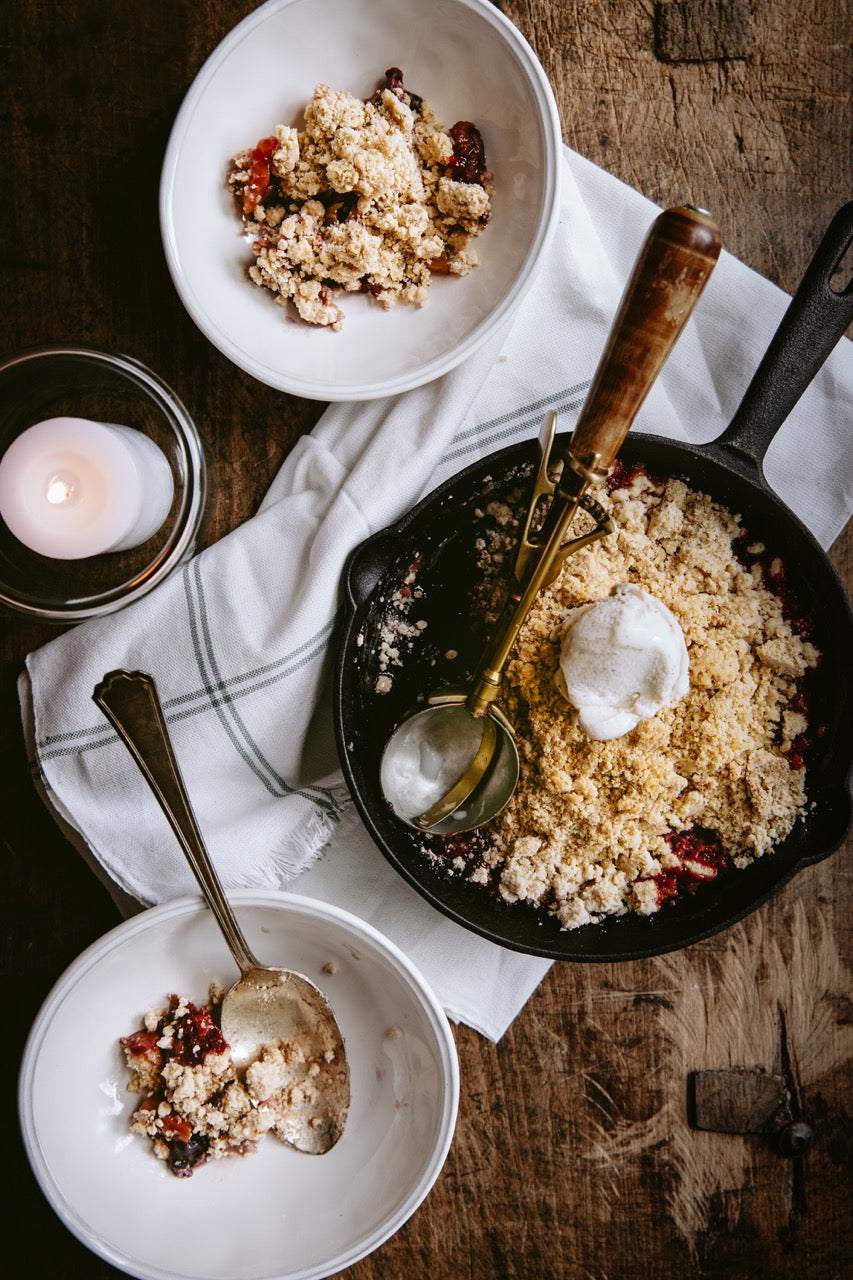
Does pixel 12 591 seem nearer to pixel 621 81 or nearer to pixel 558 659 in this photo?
pixel 558 659

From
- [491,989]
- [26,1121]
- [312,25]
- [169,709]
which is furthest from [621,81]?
[26,1121]

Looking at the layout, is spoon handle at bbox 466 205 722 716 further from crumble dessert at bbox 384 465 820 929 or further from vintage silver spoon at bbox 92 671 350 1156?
vintage silver spoon at bbox 92 671 350 1156

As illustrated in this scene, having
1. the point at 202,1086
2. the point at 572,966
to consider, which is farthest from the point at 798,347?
the point at 202,1086

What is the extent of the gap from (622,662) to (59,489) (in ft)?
2.09

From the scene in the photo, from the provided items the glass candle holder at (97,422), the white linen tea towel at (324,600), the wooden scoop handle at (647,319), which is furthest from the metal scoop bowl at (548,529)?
the glass candle holder at (97,422)

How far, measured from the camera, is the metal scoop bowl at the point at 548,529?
0.73 meters

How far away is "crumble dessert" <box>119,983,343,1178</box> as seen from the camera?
3.30 ft

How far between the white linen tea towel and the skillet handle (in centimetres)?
13

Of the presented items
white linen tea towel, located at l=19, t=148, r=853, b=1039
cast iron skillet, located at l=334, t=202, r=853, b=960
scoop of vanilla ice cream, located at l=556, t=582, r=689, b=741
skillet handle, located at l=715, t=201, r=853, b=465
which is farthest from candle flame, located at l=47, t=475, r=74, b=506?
skillet handle, located at l=715, t=201, r=853, b=465

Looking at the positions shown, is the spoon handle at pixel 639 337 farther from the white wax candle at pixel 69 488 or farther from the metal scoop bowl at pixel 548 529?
the white wax candle at pixel 69 488

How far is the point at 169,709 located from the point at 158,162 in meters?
0.68

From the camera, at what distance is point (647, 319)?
2.42 ft

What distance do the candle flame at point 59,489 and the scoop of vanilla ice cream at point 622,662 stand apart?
57 centimetres

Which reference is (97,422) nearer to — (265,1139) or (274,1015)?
(274,1015)
